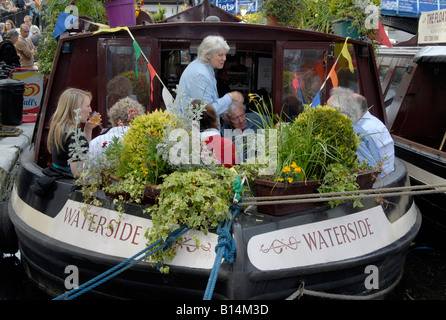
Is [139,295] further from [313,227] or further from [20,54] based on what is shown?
[20,54]

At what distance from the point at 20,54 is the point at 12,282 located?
8.55 m

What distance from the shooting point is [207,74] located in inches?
187

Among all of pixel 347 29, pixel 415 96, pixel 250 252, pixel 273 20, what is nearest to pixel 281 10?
pixel 273 20

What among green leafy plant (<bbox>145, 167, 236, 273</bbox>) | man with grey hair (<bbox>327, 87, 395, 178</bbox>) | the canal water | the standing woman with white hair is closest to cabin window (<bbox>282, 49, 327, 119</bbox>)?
man with grey hair (<bbox>327, 87, 395, 178</bbox>)

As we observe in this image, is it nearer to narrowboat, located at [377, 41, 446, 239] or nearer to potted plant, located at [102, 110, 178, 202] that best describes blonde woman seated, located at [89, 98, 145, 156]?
potted plant, located at [102, 110, 178, 202]

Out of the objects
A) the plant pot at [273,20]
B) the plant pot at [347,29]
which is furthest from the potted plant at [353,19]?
the plant pot at [273,20]

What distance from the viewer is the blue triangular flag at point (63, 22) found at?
4.98 m

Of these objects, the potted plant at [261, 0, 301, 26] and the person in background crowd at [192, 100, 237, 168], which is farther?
the potted plant at [261, 0, 301, 26]

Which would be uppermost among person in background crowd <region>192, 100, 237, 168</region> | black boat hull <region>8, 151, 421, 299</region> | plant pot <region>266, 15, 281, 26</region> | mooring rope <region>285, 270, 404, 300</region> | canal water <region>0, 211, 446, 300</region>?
plant pot <region>266, 15, 281, 26</region>

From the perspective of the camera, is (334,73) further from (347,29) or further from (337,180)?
(337,180)

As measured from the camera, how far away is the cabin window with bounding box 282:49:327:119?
4.92 m

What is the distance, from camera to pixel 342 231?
371cm

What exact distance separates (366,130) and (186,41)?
1848 millimetres

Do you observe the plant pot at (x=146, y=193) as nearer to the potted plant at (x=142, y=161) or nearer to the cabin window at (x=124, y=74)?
the potted plant at (x=142, y=161)
